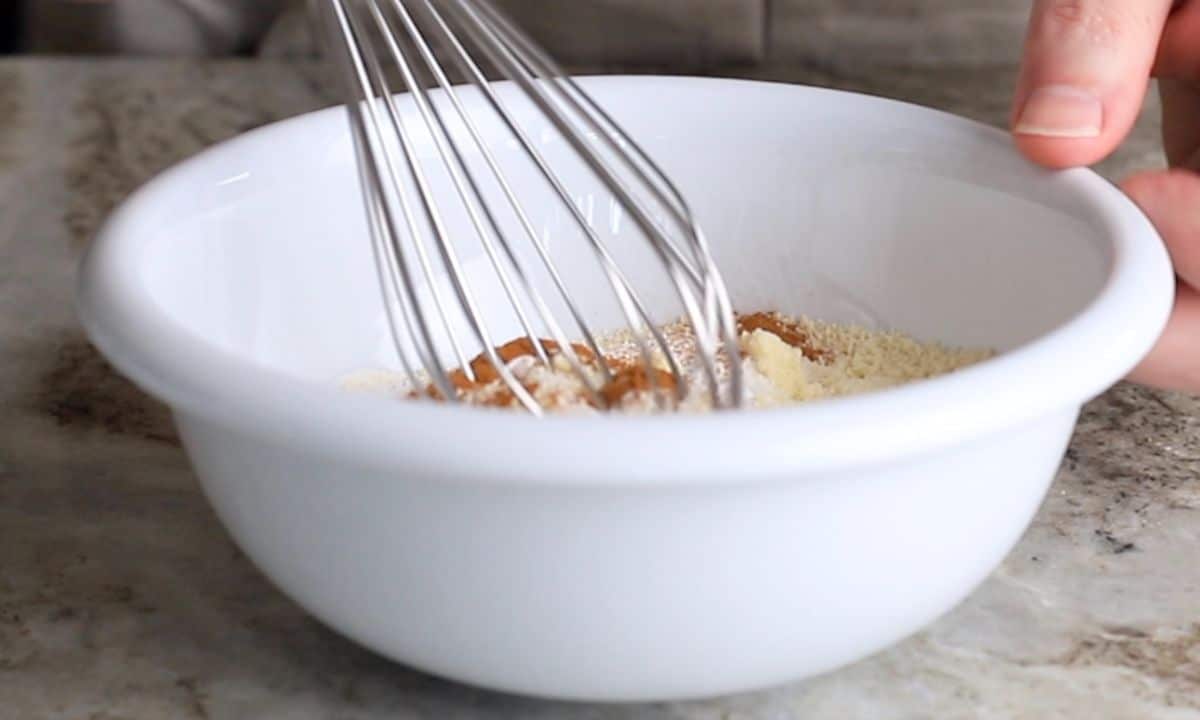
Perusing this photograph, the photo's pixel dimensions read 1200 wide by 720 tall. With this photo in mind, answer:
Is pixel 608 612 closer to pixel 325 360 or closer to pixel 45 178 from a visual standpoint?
pixel 325 360

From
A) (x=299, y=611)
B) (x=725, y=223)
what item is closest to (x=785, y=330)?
(x=725, y=223)

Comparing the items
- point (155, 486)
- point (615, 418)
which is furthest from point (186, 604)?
point (615, 418)

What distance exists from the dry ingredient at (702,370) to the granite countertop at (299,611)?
0.23ft

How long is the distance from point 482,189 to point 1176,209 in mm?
242

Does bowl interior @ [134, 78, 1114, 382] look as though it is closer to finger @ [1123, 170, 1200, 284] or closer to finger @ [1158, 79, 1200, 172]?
finger @ [1123, 170, 1200, 284]

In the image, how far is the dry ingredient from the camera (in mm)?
424

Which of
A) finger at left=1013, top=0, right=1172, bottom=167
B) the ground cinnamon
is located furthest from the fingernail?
the ground cinnamon

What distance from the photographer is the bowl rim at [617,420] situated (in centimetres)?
32

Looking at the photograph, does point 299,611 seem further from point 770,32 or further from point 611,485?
point 770,32

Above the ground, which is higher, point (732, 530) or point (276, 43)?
point (732, 530)

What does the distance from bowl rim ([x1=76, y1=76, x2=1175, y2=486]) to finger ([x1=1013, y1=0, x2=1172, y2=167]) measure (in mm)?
136

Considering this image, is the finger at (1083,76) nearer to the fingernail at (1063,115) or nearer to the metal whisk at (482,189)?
the fingernail at (1063,115)

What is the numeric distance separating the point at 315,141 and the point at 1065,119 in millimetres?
248

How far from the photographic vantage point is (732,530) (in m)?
0.34
